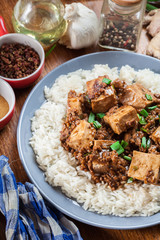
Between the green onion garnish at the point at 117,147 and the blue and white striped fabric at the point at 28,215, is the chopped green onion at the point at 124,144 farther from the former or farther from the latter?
the blue and white striped fabric at the point at 28,215

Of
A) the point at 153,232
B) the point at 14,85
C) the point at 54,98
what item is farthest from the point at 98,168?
the point at 14,85

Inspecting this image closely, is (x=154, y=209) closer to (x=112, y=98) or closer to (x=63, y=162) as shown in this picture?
(x=63, y=162)

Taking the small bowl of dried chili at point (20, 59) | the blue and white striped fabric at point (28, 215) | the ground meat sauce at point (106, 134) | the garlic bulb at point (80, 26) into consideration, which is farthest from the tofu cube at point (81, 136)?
the garlic bulb at point (80, 26)

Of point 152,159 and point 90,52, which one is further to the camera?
point 90,52

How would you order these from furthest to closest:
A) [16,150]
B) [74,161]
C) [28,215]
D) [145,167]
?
[16,150], [74,161], [28,215], [145,167]

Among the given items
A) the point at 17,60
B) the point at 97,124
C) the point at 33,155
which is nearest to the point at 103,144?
the point at 97,124

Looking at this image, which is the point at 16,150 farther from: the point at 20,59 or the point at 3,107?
the point at 20,59
